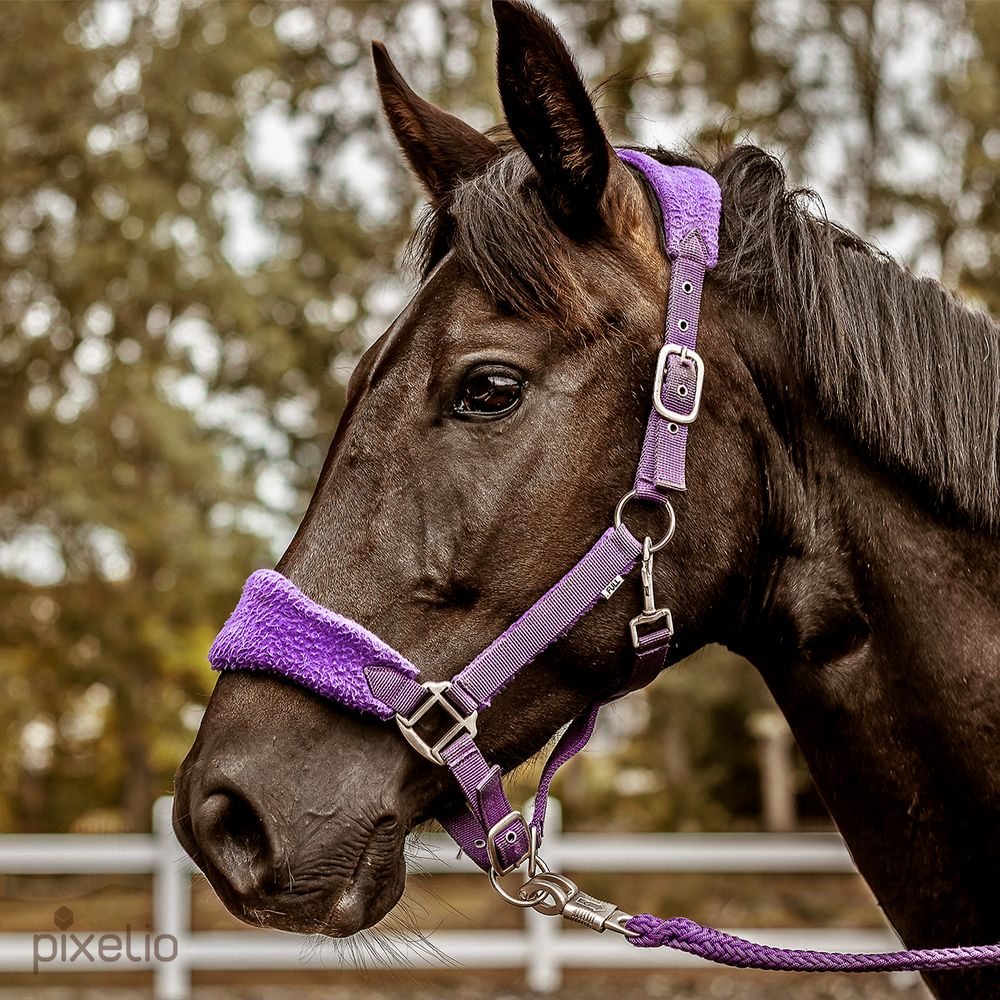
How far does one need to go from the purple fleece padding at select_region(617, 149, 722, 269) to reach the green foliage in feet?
28.7

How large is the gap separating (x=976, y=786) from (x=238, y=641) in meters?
1.34

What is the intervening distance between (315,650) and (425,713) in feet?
0.72

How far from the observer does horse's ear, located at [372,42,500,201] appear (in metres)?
2.38

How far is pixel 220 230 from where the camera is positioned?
445 inches

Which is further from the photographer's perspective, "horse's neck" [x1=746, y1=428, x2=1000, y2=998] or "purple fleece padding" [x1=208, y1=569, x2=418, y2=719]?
"horse's neck" [x1=746, y1=428, x2=1000, y2=998]

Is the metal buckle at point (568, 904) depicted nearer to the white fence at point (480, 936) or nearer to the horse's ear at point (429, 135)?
the horse's ear at point (429, 135)

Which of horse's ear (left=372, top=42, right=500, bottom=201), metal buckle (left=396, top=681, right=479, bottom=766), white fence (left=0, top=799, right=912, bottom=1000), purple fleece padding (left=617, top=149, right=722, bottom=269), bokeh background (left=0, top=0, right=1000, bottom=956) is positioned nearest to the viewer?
metal buckle (left=396, top=681, right=479, bottom=766)

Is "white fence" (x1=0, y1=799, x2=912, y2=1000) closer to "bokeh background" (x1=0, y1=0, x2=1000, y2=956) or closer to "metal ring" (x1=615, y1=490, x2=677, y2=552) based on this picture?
"bokeh background" (x1=0, y1=0, x2=1000, y2=956)

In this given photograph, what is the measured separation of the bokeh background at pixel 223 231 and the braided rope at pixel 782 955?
8.74 metres

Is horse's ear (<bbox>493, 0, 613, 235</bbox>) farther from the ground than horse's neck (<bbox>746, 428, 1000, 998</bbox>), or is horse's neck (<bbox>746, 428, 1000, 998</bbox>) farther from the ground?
horse's ear (<bbox>493, 0, 613, 235</bbox>)

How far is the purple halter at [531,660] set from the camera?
1.88m

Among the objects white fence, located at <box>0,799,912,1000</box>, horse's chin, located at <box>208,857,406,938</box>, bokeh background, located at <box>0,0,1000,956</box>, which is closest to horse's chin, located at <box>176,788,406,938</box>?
horse's chin, located at <box>208,857,406,938</box>

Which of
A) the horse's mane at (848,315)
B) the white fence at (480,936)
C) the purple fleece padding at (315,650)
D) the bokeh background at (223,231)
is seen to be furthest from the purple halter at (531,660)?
the bokeh background at (223,231)

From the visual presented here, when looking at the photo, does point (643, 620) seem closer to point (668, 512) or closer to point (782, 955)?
point (668, 512)
